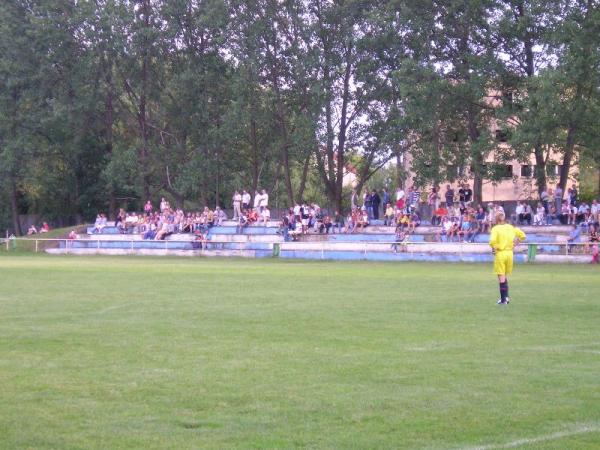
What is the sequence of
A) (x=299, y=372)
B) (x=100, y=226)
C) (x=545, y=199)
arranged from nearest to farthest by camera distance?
(x=299, y=372) < (x=545, y=199) < (x=100, y=226)

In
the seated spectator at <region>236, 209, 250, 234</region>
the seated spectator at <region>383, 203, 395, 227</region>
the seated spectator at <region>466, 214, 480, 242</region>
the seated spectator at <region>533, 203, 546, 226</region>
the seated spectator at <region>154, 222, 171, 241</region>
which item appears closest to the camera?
the seated spectator at <region>466, 214, 480, 242</region>

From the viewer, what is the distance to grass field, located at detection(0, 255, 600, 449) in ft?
24.5

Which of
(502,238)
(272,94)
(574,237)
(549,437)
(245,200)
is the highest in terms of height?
(272,94)

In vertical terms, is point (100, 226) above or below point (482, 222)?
below

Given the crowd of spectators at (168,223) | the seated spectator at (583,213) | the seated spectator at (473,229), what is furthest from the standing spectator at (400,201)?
the crowd of spectators at (168,223)

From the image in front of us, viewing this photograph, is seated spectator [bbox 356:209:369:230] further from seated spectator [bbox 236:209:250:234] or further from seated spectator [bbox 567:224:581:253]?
seated spectator [bbox 567:224:581:253]

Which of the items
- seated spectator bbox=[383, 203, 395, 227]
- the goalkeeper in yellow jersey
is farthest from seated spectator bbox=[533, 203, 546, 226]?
the goalkeeper in yellow jersey

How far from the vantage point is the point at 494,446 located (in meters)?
6.98

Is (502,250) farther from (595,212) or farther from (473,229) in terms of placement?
(473,229)

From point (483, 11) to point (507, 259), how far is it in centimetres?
3265

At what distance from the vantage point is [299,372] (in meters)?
10.2

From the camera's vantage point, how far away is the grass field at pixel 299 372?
745cm

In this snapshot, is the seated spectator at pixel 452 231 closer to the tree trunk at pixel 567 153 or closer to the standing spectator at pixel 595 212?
the standing spectator at pixel 595 212

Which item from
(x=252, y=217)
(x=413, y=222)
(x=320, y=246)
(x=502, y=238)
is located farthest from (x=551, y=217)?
(x=502, y=238)
